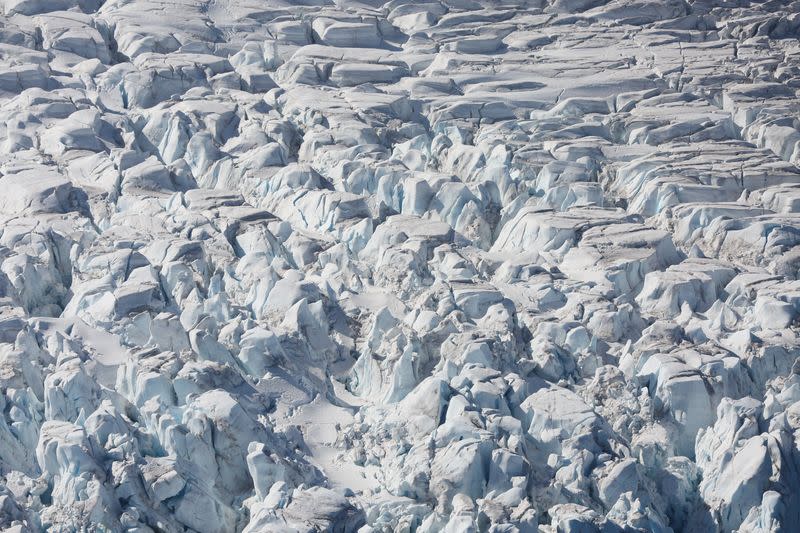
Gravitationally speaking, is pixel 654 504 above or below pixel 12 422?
below

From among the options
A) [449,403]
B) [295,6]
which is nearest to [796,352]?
[449,403]

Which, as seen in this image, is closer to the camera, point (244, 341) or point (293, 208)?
point (244, 341)

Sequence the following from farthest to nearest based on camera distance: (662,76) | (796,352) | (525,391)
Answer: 1. (662,76)
2. (796,352)
3. (525,391)

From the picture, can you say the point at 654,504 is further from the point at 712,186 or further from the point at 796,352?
the point at 712,186

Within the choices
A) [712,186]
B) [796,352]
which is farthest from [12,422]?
[712,186]

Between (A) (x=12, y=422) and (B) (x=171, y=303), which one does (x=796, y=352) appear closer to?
(B) (x=171, y=303)

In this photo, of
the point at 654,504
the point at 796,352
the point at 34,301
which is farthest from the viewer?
the point at 34,301
